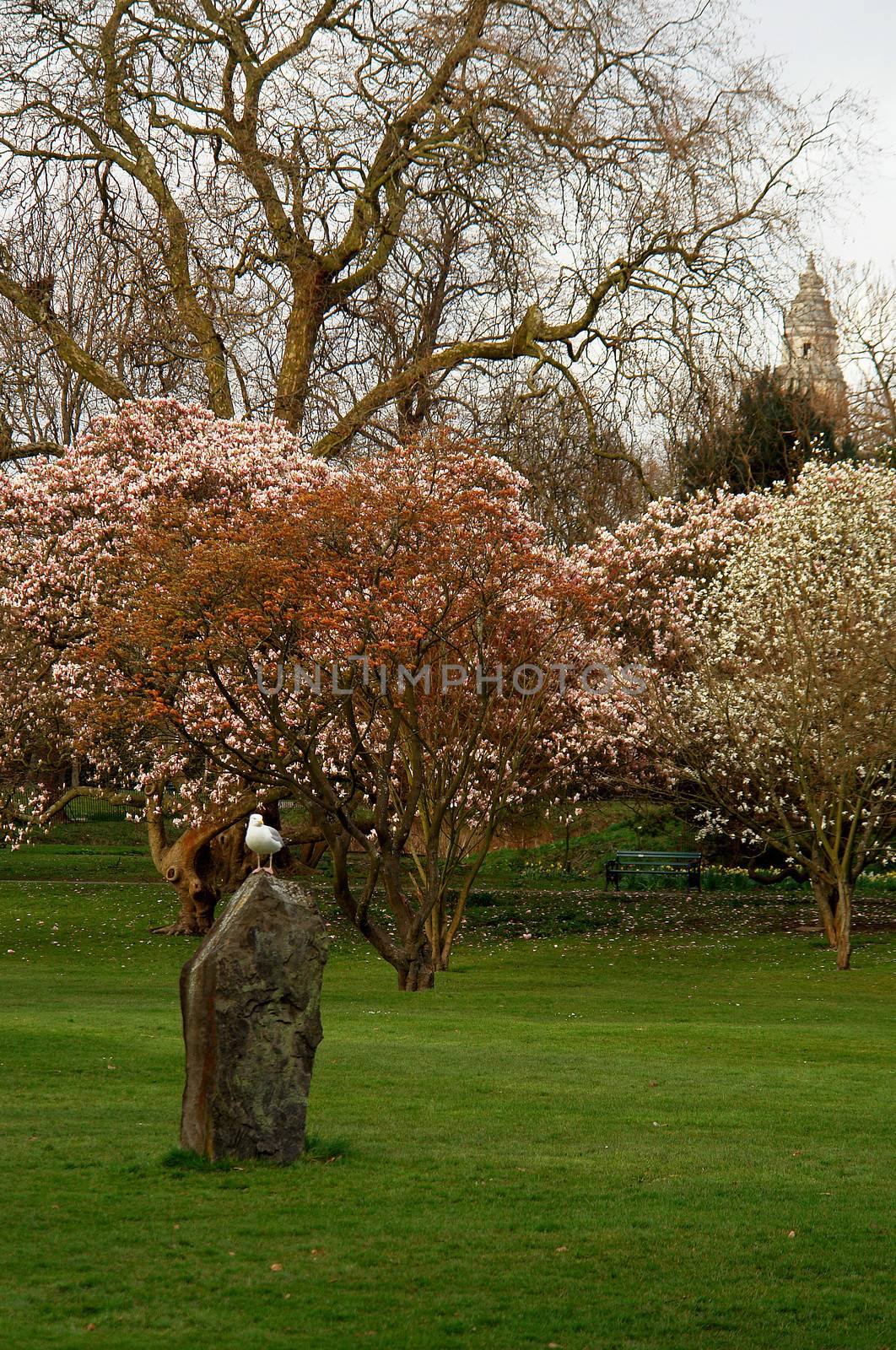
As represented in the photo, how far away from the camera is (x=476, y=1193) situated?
22.4ft

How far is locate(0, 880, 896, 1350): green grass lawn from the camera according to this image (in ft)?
17.0

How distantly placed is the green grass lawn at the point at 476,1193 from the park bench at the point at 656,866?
14.2 metres

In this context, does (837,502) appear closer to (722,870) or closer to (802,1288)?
(722,870)

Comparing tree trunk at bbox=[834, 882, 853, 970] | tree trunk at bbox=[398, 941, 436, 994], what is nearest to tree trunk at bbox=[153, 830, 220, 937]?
tree trunk at bbox=[398, 941, 436, 994]

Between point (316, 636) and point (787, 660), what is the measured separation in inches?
282

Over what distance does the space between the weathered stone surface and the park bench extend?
21851 millimetres

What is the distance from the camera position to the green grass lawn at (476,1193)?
17.0 ft

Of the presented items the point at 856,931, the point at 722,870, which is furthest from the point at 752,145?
the point at 722,870

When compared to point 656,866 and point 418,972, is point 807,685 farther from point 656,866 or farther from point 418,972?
point 656,866

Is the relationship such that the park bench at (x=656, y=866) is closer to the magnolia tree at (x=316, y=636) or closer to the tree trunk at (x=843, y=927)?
the magnolia tree at (x=316, y=636)

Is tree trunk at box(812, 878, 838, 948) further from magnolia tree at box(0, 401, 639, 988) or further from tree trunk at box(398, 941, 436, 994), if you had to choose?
tree trunk at box(398, 941, 436, 994)

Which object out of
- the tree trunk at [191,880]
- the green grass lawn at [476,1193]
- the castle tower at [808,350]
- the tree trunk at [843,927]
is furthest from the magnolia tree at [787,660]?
the tree trunk at [191,880]

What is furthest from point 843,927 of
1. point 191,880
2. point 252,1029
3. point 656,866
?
point 252,1029

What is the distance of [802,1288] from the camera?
5594 mm
